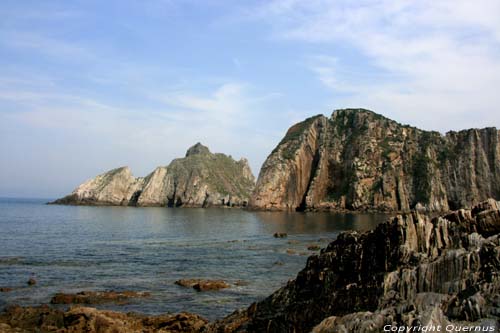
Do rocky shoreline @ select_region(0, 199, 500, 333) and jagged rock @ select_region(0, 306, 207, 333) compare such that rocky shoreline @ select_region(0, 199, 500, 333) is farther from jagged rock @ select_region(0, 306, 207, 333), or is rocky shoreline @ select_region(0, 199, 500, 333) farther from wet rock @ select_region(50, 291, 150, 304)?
wet rock @ select_region(50, 291, 150, 304)

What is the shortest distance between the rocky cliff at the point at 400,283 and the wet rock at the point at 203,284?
1288 cm

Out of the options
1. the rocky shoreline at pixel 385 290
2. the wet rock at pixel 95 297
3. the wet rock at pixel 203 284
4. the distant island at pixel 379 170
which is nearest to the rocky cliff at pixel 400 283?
the rocky shoreline at pixel 385 290

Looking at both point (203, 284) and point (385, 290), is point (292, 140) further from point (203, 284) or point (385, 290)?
point (385, 290)

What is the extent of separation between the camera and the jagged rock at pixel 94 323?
77.4 feet

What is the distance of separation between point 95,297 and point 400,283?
75.4 feet

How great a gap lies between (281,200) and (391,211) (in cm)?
3768

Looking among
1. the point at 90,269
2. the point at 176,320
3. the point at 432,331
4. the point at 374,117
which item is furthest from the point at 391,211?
the point at 432,331

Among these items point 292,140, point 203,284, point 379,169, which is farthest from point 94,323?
point 292,140

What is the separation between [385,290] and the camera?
16.2m

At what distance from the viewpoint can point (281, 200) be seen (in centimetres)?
16962

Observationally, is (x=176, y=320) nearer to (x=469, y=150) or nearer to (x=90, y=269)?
(x=90, y=269)

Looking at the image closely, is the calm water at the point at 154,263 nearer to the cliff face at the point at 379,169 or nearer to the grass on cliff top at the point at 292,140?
the cliff face at the point at 379,169

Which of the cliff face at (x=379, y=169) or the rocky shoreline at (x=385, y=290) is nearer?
the rocky shoreline at (x=385, y=290)

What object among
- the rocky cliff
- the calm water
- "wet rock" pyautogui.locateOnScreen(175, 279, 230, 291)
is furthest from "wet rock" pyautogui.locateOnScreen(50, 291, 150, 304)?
the rocky cliff
